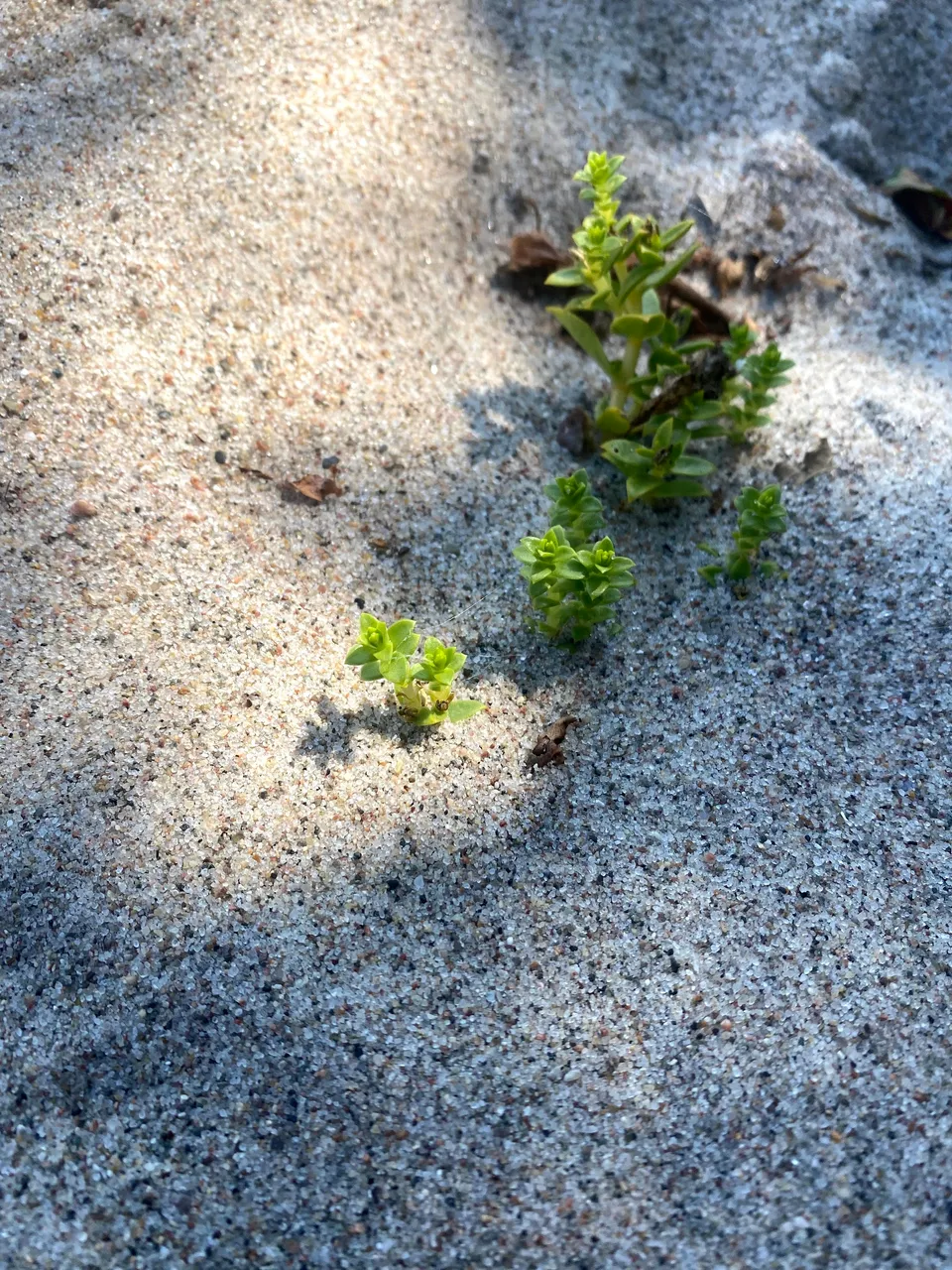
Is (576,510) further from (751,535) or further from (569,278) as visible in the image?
(569,278)

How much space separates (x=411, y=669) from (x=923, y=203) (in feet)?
8.90

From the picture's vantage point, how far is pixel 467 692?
2322 millimetres

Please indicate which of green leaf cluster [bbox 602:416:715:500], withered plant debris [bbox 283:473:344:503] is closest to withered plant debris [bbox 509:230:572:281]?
green leaf cluster [bbox 602:416:715:500]

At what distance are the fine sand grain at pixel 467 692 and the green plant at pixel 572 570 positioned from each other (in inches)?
5.5

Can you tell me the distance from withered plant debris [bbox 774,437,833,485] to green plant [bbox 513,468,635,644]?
741mm

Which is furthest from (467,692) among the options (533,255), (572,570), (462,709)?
(533,255)

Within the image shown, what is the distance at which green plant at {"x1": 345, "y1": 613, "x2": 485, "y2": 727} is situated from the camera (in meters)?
2.07

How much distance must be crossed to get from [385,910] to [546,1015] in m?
0.38

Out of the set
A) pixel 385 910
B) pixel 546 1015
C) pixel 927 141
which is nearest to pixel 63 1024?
pixel 385 910

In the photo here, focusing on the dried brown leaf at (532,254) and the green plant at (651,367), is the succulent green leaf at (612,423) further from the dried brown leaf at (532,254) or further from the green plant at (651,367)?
the dried brown leaf at (532,254)

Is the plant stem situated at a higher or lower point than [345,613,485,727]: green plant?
higher

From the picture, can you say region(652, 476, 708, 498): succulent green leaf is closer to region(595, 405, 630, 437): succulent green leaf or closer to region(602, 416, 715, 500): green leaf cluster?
region(602, 416, 715, 500): green leaf cluster

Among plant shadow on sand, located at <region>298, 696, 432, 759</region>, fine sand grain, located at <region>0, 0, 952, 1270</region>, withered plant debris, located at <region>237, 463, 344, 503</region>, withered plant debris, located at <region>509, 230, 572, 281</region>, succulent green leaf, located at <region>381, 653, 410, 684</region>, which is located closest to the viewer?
fine sand grain, located at <region>0, 0, 952, 1270</region>

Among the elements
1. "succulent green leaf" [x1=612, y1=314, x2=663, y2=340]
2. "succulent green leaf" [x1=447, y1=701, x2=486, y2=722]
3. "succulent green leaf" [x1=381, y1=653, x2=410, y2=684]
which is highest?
"succulent green leaf" [x1=612, y1=314, x2=663, y2=340]
